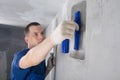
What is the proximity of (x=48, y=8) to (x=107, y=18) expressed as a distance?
1.40m

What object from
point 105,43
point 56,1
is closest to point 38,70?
point 56,1

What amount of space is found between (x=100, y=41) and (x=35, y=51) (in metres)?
0.39

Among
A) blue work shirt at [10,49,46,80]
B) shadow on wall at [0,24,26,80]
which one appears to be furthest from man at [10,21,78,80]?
shadow on wall at [0,24,26,80]

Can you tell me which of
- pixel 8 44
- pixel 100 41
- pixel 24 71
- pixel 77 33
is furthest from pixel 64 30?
pixel 8 44

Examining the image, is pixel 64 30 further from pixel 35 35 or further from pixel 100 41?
pixel 35 35

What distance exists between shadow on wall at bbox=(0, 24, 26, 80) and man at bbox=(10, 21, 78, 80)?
2.72m

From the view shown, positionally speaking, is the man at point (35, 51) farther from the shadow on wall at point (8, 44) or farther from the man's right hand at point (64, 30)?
the shadow on wall at point (8, 44)

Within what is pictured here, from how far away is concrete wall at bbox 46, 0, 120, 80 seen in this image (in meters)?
0.86

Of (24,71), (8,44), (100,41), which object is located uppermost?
(100,41)

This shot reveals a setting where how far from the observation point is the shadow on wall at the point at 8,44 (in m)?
4.32

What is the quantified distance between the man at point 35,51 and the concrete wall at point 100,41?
0.12m

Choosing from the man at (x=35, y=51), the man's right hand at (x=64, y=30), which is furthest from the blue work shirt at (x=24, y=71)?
the man's right hand at (x=64, y=30)

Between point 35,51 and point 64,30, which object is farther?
point 35,51

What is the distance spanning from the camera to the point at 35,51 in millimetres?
1171
